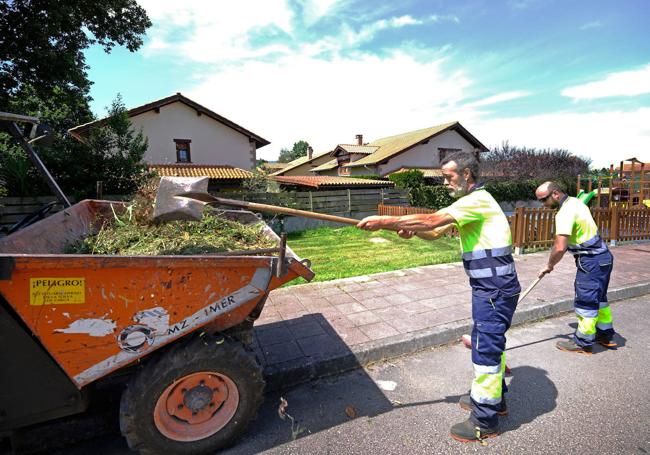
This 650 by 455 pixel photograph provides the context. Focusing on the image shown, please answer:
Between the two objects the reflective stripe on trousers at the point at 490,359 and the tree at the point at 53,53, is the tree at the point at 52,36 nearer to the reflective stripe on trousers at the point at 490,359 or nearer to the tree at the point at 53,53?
the tree at the point at 53,53

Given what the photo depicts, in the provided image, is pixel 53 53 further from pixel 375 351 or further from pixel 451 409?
pixel 451 409

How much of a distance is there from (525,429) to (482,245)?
136 centimetres

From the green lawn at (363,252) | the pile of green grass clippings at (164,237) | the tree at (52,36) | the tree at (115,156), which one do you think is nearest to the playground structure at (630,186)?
the green lawn at (363,252)

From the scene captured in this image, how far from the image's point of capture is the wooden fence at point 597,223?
809cm

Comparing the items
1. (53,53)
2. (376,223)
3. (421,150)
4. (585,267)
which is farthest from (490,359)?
(421,150)

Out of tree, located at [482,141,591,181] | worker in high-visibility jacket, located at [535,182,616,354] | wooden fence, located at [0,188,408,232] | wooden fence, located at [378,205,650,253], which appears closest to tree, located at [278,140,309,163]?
tree, located at [482,141,591,181]

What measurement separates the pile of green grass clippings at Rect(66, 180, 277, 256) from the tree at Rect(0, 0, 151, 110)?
34.7 ft

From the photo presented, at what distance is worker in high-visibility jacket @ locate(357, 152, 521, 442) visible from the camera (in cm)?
239

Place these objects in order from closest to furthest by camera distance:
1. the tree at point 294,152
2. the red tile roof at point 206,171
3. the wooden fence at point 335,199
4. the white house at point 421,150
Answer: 1. the wooden fence at point 335,199
2. the red tile roof at point 206,171
3. the white house at point 421,150
4. the tree at point 294,152

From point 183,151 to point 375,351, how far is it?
21.7m

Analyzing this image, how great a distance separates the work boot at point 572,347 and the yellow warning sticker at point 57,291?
14.3 ft

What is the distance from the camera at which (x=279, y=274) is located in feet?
7.16

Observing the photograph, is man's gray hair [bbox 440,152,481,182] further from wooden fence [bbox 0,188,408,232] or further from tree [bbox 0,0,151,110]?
tree [bbox 0,0,151,110]

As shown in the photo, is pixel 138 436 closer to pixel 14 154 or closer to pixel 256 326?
pixel 256 326
